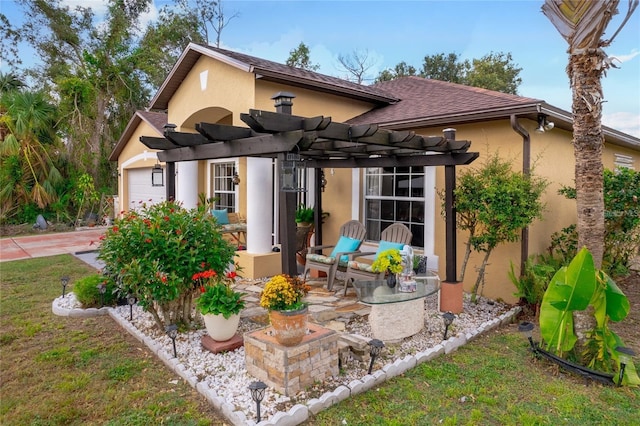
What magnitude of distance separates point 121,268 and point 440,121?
18.0 feet

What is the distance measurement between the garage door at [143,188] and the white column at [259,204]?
7.49 metres

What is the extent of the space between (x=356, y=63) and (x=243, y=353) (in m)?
25.6

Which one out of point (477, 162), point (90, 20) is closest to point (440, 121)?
point (477, 162)

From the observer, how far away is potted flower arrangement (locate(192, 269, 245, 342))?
174 inches

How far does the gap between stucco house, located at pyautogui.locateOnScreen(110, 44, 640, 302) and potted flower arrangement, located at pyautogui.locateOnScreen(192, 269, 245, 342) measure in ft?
9.72

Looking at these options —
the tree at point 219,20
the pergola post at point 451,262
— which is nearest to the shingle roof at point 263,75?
the pergola post at point 451,262

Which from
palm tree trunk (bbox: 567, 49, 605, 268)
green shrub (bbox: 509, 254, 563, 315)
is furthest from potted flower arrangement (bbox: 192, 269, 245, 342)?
green shrub (bbox: 509, 254, 563, 315)

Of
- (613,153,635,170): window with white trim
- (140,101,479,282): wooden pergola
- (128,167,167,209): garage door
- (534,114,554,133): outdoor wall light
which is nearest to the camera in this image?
(140,101,479,282): wooden pergola

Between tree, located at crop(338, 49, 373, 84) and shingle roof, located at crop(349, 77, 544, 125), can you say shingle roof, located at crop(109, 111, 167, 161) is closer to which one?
shingle roof, located at crop(349, 77, 544, 125)

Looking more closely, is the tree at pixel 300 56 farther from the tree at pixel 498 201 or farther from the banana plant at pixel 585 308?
the banana plant at pixel 585 308

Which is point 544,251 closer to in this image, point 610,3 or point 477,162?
point 477,162

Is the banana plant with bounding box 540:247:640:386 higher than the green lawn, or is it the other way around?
the banana plant with bounding box 540:247:640:386

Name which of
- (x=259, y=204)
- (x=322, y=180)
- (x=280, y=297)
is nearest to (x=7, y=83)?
(x=259, y=204)

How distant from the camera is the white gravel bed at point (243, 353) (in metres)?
3.51
